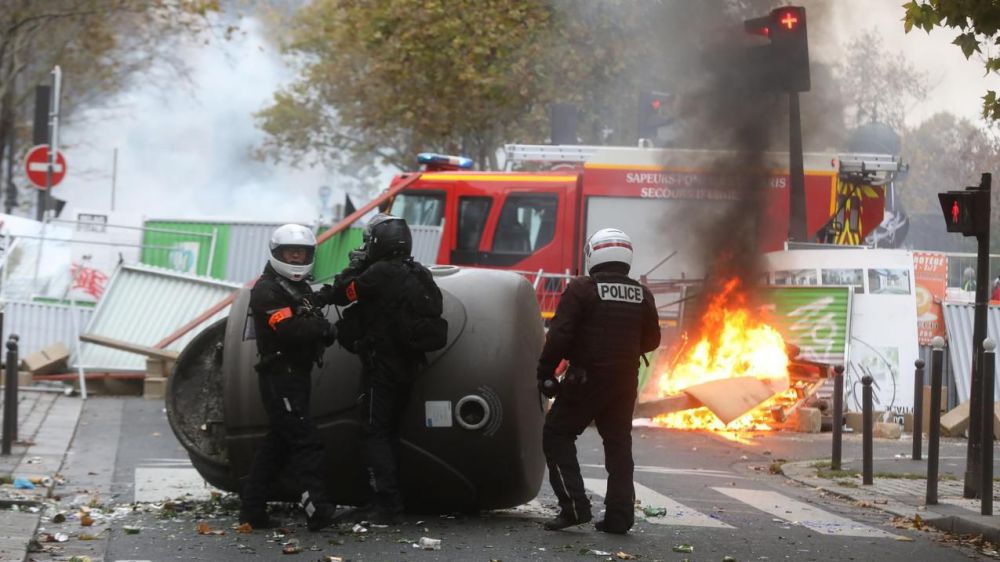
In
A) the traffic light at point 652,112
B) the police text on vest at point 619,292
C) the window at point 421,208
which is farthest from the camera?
the traffic light at point 652,112

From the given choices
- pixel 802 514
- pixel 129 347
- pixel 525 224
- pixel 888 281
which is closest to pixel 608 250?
pixel 802 514

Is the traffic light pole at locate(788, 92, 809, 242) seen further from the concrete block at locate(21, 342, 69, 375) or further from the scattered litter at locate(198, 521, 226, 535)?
the scattered litter at locate(198, 521, 226, 535)

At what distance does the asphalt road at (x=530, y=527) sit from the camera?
7.49 meters

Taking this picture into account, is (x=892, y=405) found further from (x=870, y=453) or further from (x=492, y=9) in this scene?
(x=492, y=9)

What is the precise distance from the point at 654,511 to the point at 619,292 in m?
1.62

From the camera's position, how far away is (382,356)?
8.08m

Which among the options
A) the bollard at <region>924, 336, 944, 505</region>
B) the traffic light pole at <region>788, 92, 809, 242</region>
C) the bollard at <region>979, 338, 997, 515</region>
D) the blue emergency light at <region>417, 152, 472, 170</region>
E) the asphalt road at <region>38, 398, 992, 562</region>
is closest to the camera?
the asphalt road at <region>38, 398, 992, 562</region>

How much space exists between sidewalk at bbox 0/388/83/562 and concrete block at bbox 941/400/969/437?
8858mm

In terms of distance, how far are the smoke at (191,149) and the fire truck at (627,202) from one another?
97.5 ft

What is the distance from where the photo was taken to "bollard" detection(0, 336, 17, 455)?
1150 centimetres

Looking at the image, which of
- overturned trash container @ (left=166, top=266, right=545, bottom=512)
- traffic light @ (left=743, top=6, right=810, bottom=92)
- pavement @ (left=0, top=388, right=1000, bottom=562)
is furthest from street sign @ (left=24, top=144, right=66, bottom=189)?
overturned trash container @ (left=166, top=266, right=545, bottom=512)

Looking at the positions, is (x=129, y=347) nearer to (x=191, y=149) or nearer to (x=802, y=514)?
(x=802, y=514)

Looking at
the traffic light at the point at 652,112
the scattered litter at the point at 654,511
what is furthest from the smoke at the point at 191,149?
the scattered litter at the point at 654,511

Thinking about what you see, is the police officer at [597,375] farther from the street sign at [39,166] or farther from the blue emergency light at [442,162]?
the street sign at [39,166]
